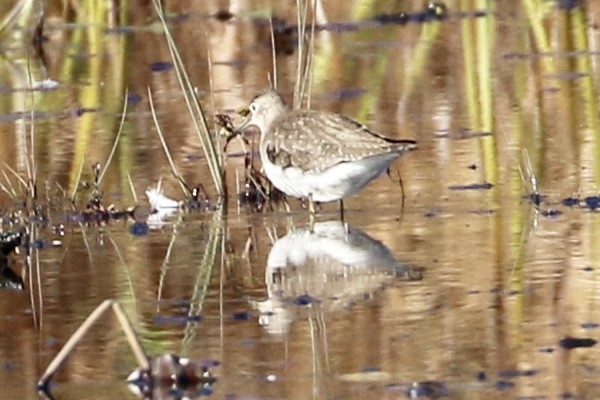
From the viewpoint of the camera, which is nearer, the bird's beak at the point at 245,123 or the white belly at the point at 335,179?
the white belly at the point at 335,179

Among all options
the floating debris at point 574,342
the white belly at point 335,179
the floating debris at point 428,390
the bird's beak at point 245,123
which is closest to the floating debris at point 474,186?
the white belly at point 335,179

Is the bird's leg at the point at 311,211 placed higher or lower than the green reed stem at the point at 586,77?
lower

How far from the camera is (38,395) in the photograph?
6.19 meters

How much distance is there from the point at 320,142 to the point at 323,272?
5.10 feet

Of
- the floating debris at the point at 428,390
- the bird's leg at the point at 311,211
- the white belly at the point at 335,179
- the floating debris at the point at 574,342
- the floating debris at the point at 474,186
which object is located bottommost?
the floating debris at the point at 428,390

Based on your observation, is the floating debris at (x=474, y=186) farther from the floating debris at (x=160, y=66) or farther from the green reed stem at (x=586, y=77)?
the floating debris at (x=160, y=66)

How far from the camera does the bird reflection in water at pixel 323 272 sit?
727 cm

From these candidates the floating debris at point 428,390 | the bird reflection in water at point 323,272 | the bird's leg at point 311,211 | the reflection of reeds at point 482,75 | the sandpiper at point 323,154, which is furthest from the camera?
the reflection of reeds at point 482,75

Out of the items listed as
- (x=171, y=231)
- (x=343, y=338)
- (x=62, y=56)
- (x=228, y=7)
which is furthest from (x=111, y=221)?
(x=228, y=7)

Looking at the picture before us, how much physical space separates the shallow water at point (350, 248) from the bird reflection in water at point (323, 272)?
16 millimetres

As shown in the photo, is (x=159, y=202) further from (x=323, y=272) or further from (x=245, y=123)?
(x=323, y=272)


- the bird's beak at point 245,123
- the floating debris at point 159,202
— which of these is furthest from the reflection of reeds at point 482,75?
the floating debris at point 159,202

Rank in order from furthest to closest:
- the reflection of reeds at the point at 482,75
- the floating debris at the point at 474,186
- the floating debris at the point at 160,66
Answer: the floating debris at the point at 160,66
the reflection of reeds at the point at 482,75
the floating debris at the point at 474,186

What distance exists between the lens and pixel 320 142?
9289 mm
